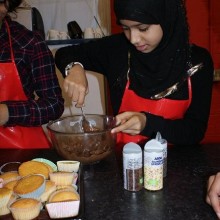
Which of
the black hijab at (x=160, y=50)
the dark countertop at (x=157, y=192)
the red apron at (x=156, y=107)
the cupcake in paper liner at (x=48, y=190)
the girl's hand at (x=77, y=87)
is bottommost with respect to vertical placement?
the dark countertop at (x=157, y=192)

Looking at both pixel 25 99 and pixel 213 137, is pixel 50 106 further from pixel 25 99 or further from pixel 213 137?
pixel 213 137

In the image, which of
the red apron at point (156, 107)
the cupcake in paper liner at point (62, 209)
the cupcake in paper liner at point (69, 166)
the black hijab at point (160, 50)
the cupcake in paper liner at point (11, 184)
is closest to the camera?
the cupcake in paper liner at point (62, 209)

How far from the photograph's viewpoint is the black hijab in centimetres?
127

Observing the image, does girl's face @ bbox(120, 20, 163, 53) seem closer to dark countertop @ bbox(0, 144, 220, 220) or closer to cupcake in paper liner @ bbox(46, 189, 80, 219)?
dark countertop @ bbox(0, 144, 220, 220)

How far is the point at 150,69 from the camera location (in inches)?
59.1

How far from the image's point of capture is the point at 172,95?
147cm

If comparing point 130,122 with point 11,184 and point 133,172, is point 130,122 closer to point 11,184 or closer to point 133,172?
point 133,172

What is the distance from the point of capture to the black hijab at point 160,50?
1.27m

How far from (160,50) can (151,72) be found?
0.11m

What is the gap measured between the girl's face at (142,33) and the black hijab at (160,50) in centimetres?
2

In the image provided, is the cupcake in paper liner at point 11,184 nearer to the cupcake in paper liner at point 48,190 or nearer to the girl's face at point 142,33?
the cupcake in paper liner at point 48,190

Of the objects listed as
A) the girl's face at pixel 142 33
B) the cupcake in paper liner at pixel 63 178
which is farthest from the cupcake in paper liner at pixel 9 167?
the girl's face at pixel 142 33

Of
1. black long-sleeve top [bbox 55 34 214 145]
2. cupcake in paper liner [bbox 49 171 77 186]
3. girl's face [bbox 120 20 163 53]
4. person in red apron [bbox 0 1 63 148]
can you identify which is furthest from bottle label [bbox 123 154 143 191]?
person in red apron [bbox 0 1 63 148]

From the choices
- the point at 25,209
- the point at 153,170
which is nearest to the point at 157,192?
the point at 153,170
